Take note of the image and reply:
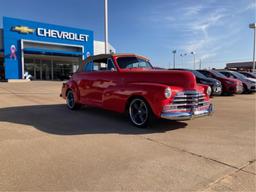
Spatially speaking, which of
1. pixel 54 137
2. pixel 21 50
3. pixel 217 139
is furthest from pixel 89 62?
pixel 21 50

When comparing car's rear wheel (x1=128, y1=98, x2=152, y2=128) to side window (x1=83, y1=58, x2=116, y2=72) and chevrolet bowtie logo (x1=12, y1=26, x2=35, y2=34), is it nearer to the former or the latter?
side window (x1=83, y1=58, x2=116, y2=72)

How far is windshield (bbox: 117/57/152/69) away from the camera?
255 inches

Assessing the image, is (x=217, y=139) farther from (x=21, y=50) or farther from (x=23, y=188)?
(x=21, y=50)

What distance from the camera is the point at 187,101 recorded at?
526 centimetres

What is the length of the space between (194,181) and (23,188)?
7.01ft

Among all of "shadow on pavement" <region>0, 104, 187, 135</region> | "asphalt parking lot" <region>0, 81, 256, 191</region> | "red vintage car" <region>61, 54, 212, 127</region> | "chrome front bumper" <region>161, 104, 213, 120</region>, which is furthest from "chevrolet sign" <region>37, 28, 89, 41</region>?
"chrome front bumper" <region>161, 104, 213, 120</region>

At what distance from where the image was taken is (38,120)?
6.34 m

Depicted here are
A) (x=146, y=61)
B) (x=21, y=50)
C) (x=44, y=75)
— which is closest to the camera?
(x=146, y=61)

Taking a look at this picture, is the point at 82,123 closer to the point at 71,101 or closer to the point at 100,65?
the point at 100,65

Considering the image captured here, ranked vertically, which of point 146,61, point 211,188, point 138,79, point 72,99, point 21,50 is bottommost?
point 211,188

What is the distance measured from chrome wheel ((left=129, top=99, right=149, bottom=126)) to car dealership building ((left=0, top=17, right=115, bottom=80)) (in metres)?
28.1

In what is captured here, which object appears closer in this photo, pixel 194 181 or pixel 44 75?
pixel 194 181

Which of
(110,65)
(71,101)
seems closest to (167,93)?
(110,65)

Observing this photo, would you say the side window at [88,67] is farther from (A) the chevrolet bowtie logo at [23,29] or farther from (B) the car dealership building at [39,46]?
(A) the chevrolet bowtie logo at [23,29]
